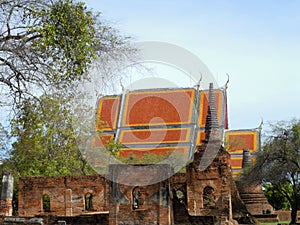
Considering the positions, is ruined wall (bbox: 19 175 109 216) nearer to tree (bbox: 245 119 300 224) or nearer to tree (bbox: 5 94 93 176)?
tree (bbox: 5 94 93 176)

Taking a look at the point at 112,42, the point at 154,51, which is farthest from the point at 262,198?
the point at 112,42

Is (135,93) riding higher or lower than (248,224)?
higher

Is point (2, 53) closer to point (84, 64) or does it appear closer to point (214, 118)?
point (84, 64)

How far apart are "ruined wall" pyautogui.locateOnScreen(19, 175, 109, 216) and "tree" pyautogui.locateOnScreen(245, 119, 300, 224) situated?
6.20 meters

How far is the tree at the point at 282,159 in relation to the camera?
2016 centimetres

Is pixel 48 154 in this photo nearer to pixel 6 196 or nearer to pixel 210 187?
pixel 6 196

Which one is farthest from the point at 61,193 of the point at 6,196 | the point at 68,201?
the point at 6,196

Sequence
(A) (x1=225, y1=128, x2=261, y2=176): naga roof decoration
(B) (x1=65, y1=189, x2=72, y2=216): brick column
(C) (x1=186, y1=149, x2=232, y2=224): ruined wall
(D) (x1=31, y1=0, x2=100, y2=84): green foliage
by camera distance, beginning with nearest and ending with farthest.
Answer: (D) (x1=31, y1=0, x2=100, y2=84): green foliage → (C) (x1=186, y1=149, x2=232, y2=224): ruined wall → (B) (x1=65, y1=189, x2=72, y2=216): brick column → (A) (x1=225, y1=128, x2=261, y2=176): naga roof decoration

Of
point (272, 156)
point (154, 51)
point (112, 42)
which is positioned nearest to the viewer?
point (112, 42)

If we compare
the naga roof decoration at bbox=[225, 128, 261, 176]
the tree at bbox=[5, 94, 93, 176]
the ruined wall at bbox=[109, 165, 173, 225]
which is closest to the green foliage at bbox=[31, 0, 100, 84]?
the tree at bbox=[5, 94, 93, 176]

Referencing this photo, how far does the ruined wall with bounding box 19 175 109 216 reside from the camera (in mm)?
19000

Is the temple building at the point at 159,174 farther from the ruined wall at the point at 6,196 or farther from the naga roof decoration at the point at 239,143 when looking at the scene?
the ruined wall at the point at 6,196

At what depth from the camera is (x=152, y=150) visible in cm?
3092

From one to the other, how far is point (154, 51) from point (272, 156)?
7682mm
